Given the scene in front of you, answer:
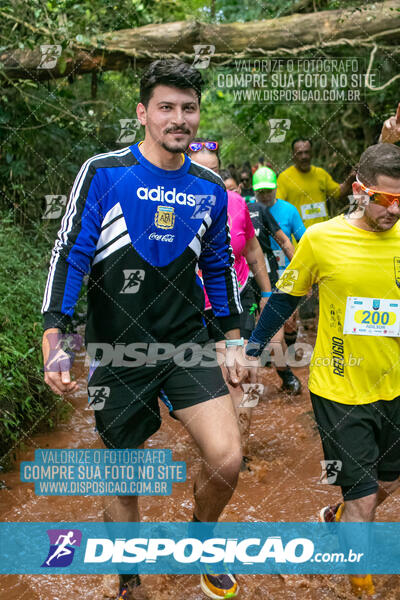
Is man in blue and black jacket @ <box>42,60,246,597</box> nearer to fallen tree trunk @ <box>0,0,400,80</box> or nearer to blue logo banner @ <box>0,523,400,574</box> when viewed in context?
blue logo banner @ <box>0,523,400,574</box>

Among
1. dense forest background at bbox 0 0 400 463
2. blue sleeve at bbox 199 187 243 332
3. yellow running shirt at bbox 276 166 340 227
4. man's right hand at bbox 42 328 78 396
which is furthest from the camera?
yellow running shirt at bbox 276 166 340 227

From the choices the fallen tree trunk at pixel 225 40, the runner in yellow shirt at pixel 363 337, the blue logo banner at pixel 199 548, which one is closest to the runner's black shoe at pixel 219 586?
the blue logo banner at pixel 199 548

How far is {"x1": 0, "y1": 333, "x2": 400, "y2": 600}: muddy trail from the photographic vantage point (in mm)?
3430

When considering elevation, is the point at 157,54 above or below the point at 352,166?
above

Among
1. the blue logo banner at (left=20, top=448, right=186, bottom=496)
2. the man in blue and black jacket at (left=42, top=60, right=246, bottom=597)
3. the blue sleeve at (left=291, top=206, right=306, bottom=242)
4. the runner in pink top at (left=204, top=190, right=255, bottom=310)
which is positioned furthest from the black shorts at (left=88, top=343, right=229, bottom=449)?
the blue sleeve at (left=291, top=206, right=306, bottom=242)

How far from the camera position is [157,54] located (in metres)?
7.86

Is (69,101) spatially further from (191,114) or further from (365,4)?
(191,114)

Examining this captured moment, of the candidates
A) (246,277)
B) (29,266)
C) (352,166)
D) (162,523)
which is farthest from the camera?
(352,166)

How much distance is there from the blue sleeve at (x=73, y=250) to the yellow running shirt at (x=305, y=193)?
5711 mm

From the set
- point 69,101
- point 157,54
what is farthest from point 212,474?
point 69,101

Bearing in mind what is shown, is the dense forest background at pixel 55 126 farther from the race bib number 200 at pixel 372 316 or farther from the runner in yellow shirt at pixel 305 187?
the race bib number 200 at pixel 372 316

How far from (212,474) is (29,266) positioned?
4485mm

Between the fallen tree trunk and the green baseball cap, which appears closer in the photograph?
the green baseball cap

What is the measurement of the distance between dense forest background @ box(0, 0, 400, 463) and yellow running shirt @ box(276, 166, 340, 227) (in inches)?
56.4
